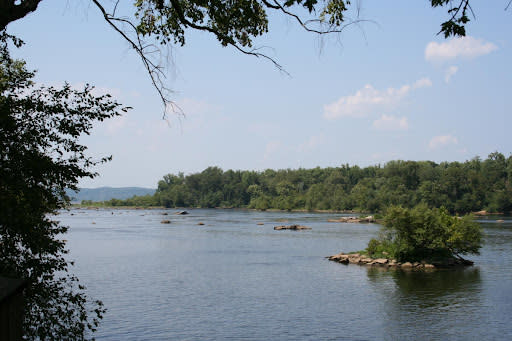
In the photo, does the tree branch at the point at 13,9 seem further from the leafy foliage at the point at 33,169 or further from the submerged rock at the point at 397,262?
the submerged rock at the point at 397,262

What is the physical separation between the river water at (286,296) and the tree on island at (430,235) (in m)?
3.05

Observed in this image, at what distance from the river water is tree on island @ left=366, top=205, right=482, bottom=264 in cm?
305

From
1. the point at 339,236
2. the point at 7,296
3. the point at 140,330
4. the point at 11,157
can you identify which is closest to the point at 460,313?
the point at 140,330

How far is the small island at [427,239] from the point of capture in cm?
4903

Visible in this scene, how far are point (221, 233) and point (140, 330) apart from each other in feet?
211

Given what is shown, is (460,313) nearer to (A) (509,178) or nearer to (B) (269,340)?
(B) (269,340)

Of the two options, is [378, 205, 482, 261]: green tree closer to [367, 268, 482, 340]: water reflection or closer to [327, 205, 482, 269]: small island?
[327, 205, 482, 269]: small island

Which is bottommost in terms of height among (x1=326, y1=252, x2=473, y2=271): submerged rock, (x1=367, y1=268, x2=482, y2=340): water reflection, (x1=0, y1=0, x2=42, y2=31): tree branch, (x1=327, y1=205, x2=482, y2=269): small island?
(x1=367, y1=268, x2=482, y2=340): water reflection

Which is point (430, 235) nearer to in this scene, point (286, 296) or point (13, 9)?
point (286, 296)

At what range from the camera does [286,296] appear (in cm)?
3694

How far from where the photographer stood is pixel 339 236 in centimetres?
8338

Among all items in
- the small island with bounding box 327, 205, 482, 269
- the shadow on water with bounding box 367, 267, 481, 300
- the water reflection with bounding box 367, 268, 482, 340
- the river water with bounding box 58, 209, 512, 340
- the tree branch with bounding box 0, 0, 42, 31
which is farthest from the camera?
the small island with bounding box 327, 205, 482, 269

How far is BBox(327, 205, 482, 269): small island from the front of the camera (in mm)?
49031

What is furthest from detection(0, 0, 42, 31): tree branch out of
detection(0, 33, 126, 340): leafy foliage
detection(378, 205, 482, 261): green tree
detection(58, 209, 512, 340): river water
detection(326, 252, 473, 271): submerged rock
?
detection(326, 252, 473, 271): submerged rock
